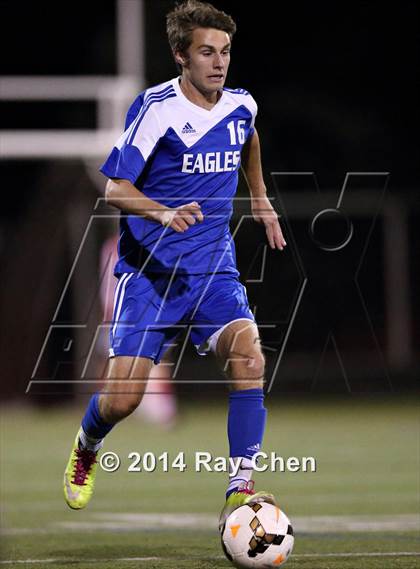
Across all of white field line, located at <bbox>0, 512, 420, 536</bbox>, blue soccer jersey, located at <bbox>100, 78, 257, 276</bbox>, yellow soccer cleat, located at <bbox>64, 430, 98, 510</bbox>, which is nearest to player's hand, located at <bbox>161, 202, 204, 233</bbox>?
blue soccer jersey, located at <bbox>100, 78, 257, 276</bbox>

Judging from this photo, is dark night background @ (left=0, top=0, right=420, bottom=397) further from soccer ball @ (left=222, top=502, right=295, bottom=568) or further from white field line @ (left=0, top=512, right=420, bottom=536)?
soccer ball @ (left=222, top=502, right=295, bottom=568)

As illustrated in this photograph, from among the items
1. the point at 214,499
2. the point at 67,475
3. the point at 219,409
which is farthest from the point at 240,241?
the point at 67,475

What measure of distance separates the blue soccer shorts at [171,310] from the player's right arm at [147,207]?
37cm

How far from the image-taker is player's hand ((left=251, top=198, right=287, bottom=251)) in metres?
6.59

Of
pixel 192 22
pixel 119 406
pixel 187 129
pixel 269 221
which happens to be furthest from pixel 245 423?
pixel 192 22

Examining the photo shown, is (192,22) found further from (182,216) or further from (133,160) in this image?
(182,216)

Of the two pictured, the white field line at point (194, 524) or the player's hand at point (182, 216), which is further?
the white field line at point (194, 524)

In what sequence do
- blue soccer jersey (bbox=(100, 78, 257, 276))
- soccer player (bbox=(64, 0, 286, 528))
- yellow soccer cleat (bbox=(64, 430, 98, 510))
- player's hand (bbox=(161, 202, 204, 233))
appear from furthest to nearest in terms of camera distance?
1. yellow soccer cleat (bbox=(64, 430, 98, 510))
2. blue soccer jersey (bbox=(100, 78, 257, 276))
3. soccer player (bbox=(64, 0, 286, 528))
4. player's hand (bbox=(161, 202, 204, 233))

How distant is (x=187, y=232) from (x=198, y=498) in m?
2.82

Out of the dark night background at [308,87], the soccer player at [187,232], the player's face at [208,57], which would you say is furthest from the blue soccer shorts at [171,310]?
the dark night background at [308,87]

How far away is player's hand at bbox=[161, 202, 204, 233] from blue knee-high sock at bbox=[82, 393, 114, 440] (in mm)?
1114

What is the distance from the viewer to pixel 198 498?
8930 mm

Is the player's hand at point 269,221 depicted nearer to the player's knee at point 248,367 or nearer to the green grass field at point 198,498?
the player's knee at point 248,367

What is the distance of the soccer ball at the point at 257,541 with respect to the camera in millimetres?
5676
